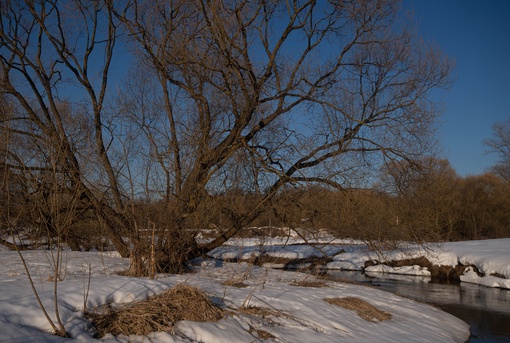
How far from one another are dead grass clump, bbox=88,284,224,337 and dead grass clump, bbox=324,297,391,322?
3.16 meters

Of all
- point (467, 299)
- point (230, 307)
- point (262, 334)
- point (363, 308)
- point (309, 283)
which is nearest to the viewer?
point (262, 334)

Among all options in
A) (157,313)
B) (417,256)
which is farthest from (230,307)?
(417,256)

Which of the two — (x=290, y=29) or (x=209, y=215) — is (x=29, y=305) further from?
(x=290, y=29)

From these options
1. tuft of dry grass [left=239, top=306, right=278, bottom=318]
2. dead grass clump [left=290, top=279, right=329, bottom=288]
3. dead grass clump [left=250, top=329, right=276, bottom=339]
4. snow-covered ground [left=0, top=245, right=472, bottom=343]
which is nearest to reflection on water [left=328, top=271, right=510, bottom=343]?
snow-covered ground [left=0, top=245, right=472, bottom=343]

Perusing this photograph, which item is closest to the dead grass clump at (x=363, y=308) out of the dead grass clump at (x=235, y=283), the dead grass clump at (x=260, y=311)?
the dead grass clump at (x=235, y=283)

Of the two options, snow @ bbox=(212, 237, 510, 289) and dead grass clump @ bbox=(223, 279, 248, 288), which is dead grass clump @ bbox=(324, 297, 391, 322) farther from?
snow @ bbox=(212, 237, 510, 289)

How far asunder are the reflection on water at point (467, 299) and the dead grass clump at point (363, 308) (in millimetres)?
1843

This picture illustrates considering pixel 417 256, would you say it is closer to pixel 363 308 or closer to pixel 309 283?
pixel 309 283

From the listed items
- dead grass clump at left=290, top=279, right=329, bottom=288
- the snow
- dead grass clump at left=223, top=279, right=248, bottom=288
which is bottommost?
dead grass clump at left=290, top=279, right=329, bottom=288

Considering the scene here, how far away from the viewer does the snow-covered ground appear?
4684mm

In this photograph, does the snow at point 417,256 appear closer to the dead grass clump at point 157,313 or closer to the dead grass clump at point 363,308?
the dead grass clump at point 363,308

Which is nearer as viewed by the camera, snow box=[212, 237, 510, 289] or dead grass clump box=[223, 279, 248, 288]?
dead grass clump box=[223, 279, 248, 288]

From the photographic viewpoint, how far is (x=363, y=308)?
854 cm

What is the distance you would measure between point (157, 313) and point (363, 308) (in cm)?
459
